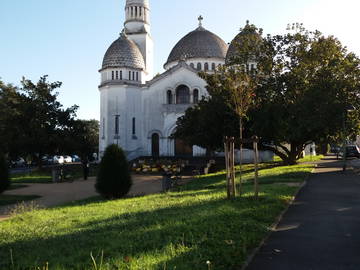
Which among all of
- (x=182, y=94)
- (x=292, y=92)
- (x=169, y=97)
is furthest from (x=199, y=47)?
(x=292, y=92)

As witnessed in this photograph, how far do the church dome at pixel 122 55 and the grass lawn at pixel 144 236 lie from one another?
34865 mm

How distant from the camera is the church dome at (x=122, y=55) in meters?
44.7

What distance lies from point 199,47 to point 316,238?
43760mm

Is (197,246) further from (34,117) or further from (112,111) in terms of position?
(112,111)

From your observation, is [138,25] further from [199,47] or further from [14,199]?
[14,199]

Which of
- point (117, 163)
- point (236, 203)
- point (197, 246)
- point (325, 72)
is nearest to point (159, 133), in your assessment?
point (325, 72)

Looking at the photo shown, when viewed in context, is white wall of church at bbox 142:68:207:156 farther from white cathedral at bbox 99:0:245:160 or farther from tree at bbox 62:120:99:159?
tree at bbox 62:120:99:159

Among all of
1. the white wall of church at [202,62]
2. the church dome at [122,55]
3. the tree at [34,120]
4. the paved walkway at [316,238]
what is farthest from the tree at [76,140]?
the paved walkway at [316,238]

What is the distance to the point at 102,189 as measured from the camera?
15320 millimetres

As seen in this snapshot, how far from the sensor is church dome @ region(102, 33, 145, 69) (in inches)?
1759

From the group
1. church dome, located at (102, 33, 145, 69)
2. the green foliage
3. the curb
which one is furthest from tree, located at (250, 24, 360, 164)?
church dome, located at (102, 33, 145, 69)

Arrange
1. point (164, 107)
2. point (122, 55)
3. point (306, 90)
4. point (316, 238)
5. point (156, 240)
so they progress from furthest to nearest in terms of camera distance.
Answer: point (122, 55) → point (164, 107) → point (306, 90) → point (316, 238) → point (156, 240)

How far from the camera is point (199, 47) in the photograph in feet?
162

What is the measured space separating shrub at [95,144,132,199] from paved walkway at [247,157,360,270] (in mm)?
6678
